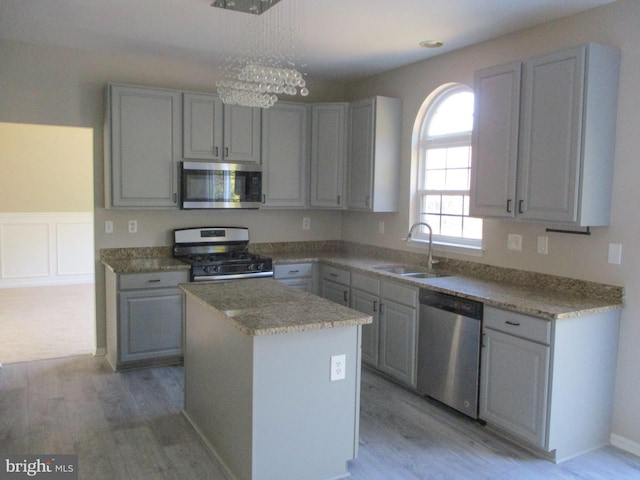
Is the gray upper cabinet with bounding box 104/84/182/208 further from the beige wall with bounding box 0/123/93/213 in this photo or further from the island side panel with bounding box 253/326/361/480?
the beige wall with bounding box 0/123/93/213

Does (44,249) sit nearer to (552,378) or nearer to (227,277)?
(227,277)

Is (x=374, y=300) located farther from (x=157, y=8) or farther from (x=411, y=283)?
(x=157, y=8)

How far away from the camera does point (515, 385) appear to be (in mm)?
3137

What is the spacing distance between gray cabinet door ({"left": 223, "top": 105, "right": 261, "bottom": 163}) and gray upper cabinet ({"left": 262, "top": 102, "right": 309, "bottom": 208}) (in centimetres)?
8

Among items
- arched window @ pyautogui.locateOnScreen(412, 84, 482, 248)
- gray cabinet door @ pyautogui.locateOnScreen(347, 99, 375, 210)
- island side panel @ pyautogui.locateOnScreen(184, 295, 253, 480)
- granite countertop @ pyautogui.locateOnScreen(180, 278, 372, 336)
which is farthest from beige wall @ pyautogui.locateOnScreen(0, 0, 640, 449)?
island side panel @ pyautogui.locateOnScreen(184, 295, 253, 480)

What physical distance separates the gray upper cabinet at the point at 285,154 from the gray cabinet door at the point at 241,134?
3.1 inches

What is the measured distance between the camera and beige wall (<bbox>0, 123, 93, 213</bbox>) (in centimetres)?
779

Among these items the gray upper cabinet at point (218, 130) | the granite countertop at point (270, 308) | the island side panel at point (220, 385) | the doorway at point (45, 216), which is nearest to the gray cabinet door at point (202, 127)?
the gray upper cabinet at point (218, 130)

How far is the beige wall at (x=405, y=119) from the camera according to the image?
3127mm

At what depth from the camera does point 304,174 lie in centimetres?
530

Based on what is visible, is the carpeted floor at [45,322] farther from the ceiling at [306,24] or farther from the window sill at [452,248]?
the window sill at [452,248]

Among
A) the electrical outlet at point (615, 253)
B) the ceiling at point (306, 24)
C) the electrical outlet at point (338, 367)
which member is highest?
the ceiling at point (306, 24)

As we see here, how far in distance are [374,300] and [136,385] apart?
1966 millimetres

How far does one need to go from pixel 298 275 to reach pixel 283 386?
246 cm
